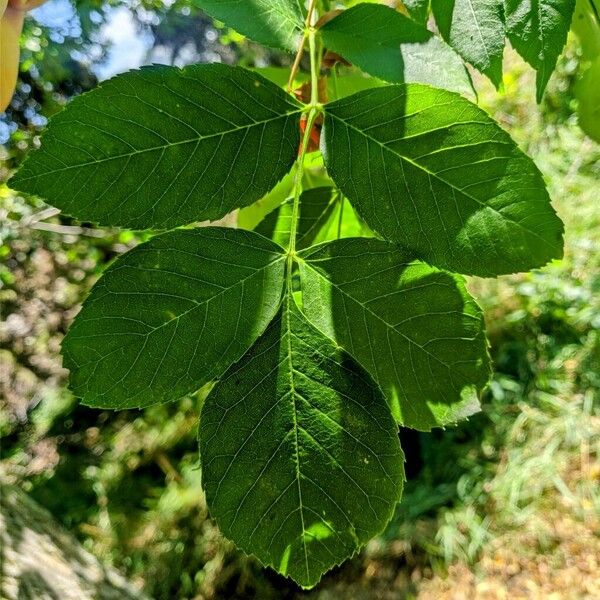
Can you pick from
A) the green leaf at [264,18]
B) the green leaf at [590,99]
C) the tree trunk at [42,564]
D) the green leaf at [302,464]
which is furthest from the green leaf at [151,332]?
the tree trunk at [42,564]

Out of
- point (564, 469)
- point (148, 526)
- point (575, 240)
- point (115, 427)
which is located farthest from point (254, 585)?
point (575, 240)

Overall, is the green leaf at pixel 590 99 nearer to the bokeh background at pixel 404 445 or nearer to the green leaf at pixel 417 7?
the green leaf at pixel 417 7

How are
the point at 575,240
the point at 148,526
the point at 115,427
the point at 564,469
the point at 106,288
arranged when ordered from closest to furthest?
the point at 106,288, the point at 564,469, the point at 575,240, the point at 148,526, the point at 115,427

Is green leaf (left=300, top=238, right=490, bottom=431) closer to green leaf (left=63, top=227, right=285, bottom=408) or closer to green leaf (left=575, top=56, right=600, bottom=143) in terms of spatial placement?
green leaf (left=63, top=227, right=285, bottom=408)

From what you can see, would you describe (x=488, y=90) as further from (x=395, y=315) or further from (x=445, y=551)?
(x=395, y=315)

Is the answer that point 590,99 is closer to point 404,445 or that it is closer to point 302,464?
point 302,464

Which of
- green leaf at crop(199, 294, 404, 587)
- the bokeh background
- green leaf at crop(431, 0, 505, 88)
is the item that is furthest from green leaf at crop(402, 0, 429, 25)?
the bokeh background

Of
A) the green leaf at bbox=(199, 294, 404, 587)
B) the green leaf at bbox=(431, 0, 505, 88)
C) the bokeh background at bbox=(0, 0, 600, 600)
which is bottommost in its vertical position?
the bokeh background at bbox=(0, 0, 600, 600)
